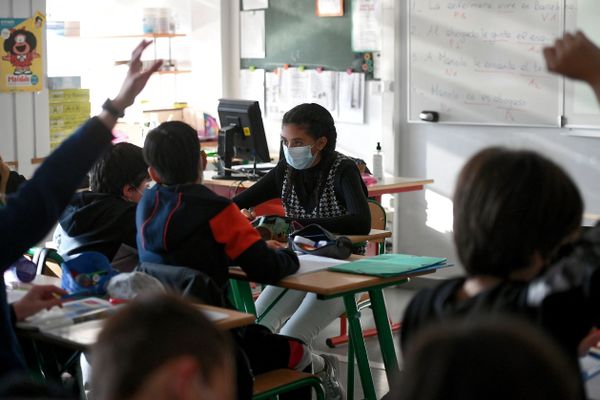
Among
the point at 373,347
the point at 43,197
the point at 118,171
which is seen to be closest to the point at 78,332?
the point at 43,197

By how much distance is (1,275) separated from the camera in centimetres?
230

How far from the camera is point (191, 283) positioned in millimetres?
2918

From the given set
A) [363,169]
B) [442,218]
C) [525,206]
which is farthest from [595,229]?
[442,218]

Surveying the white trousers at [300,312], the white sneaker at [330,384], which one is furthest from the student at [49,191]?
the white trousers at [300,312]

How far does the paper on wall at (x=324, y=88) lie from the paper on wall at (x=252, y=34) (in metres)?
0.59

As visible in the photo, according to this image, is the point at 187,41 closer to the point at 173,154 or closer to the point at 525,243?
the point at 173,154

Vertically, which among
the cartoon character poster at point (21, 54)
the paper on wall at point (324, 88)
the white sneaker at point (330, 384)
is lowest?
the white sneaker at point (330, 384)

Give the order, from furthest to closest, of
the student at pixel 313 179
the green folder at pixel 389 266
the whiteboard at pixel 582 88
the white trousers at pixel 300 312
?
the whiteboard at pixel 582 88, the student at pixel 313 179, the white trousers at pixel 300 312, the green folder at pixel 389 266

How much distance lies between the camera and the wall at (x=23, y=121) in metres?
5.82

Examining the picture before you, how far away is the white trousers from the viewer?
4.09 meters

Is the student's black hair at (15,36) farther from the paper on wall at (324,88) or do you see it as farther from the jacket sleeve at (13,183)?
the paper on wall at (324,88)

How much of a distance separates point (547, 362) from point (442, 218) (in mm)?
5853

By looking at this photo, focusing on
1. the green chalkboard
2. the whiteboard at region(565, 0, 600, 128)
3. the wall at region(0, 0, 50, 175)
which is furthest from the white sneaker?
the green chalkboard

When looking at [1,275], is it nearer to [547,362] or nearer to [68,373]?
[68,373]
